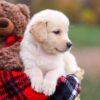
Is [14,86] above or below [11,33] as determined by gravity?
below

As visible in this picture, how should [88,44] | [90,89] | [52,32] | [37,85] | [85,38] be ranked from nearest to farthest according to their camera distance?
1. [37,85]
2. [52,32]
3. [90,89]
4. [88,44]
5. [85,38]

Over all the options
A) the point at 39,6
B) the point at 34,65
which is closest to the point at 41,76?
the point at 34,65

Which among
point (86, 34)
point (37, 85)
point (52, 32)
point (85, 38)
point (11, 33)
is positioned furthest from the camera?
point (86, 34)

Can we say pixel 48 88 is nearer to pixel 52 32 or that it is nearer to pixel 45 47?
pixel 45 47

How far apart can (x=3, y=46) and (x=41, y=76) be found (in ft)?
1.45

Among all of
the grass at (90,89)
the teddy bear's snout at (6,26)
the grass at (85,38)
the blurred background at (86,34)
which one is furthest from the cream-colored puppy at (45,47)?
the grass at (85,38)

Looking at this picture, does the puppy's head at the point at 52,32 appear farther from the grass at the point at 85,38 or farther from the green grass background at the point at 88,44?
the grass at the point at 85,38

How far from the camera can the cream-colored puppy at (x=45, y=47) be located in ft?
16.4

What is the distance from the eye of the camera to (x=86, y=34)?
2231 centimetres

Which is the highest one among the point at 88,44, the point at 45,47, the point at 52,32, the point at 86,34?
the point at 52,32

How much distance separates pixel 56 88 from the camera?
16.5ft

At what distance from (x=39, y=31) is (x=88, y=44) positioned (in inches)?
596

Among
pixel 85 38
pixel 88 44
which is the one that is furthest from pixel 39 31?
pixel 85 38

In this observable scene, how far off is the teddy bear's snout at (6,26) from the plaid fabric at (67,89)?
23.5 inches
